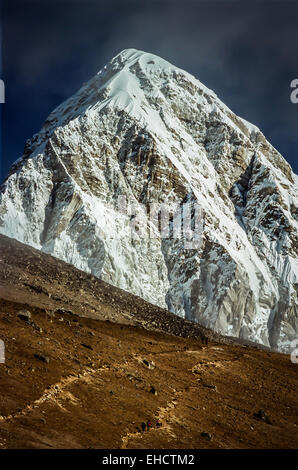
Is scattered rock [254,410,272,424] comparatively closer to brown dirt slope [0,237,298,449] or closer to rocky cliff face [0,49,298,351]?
brown dirt slope [0,237,298,449]

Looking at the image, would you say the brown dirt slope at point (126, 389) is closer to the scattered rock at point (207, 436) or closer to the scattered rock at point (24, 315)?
the scattered rock at point (207, 436)

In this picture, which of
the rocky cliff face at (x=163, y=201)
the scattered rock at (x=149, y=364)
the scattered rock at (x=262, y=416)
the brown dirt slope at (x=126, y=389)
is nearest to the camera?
the brown dirt slope at (x=126, y=389)

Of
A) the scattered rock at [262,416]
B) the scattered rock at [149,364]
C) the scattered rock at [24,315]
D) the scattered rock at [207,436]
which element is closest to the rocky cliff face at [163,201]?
the scattered rock at [149,364]

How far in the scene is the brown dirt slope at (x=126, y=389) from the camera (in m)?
12.0

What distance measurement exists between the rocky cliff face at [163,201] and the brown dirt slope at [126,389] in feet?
217

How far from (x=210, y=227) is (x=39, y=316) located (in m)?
93.3

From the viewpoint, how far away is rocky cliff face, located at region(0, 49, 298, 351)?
97125 millimetres

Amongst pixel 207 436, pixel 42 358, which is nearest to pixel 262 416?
pixel 207 436

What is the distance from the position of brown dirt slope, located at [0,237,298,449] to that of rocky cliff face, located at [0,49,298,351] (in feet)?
217

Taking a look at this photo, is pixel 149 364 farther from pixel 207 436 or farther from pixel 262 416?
pixel 207 436

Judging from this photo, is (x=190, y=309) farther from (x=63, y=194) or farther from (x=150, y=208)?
(x=63, y=194)

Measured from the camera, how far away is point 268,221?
132 m

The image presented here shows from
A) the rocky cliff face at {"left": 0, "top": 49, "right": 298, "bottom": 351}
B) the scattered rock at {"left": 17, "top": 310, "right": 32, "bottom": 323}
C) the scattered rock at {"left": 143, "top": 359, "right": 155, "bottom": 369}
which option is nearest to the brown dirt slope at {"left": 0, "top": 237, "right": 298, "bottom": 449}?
the scattered rock at {"left": 143, "top": 359, "right": 155, "bottom": 369}

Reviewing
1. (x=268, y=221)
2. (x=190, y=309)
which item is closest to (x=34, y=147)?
(x=190, y=309)
